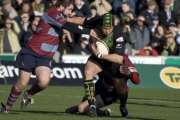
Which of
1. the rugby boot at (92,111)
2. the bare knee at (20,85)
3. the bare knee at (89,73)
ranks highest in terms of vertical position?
the bare knee at (89,73)

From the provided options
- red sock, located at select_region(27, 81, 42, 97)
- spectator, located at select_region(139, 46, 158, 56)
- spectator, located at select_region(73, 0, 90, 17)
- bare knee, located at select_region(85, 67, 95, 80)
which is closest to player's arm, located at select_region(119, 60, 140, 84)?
bare knee, located at select_region(85, 67, 95, 80)

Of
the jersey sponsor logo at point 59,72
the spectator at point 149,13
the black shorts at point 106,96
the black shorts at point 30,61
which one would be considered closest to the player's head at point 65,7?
the black shorts at point 30,61

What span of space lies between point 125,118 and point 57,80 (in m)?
8.95

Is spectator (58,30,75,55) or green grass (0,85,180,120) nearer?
green grass (0,85,180,120)

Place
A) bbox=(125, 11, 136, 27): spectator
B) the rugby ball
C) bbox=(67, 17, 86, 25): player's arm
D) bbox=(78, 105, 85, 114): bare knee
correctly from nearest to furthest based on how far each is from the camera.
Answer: the rugby ball
bbox=(67, 17, 86, 25): player's arm
bbox=(78, 105, 85, 114): bare knee
bbox=(125, 11, 136, 27): spectator

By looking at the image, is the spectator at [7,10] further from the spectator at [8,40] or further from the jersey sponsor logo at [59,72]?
the jersey sponsor logo at [59,72]

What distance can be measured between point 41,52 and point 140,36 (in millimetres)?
10759

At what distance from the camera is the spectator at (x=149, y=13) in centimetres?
2252

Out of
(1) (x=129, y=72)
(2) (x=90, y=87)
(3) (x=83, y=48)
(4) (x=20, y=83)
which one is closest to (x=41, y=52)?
(4) (x=20, y=83)

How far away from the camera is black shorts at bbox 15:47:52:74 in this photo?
1149 cm

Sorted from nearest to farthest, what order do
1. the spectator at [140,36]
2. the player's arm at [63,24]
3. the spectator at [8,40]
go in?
1. the player's arm at [63,24]
2. the spectator at [8,40]
3. the spectator at [140,36]

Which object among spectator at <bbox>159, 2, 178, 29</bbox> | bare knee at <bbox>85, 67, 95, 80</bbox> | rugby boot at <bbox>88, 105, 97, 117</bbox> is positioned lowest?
spectator at <bbox>159, 2, 178, 29</bbox>

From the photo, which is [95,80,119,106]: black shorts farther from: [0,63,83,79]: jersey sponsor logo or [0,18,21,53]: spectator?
[0,18,21,53]: spectator

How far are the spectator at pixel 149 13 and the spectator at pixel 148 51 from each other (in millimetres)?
1325
